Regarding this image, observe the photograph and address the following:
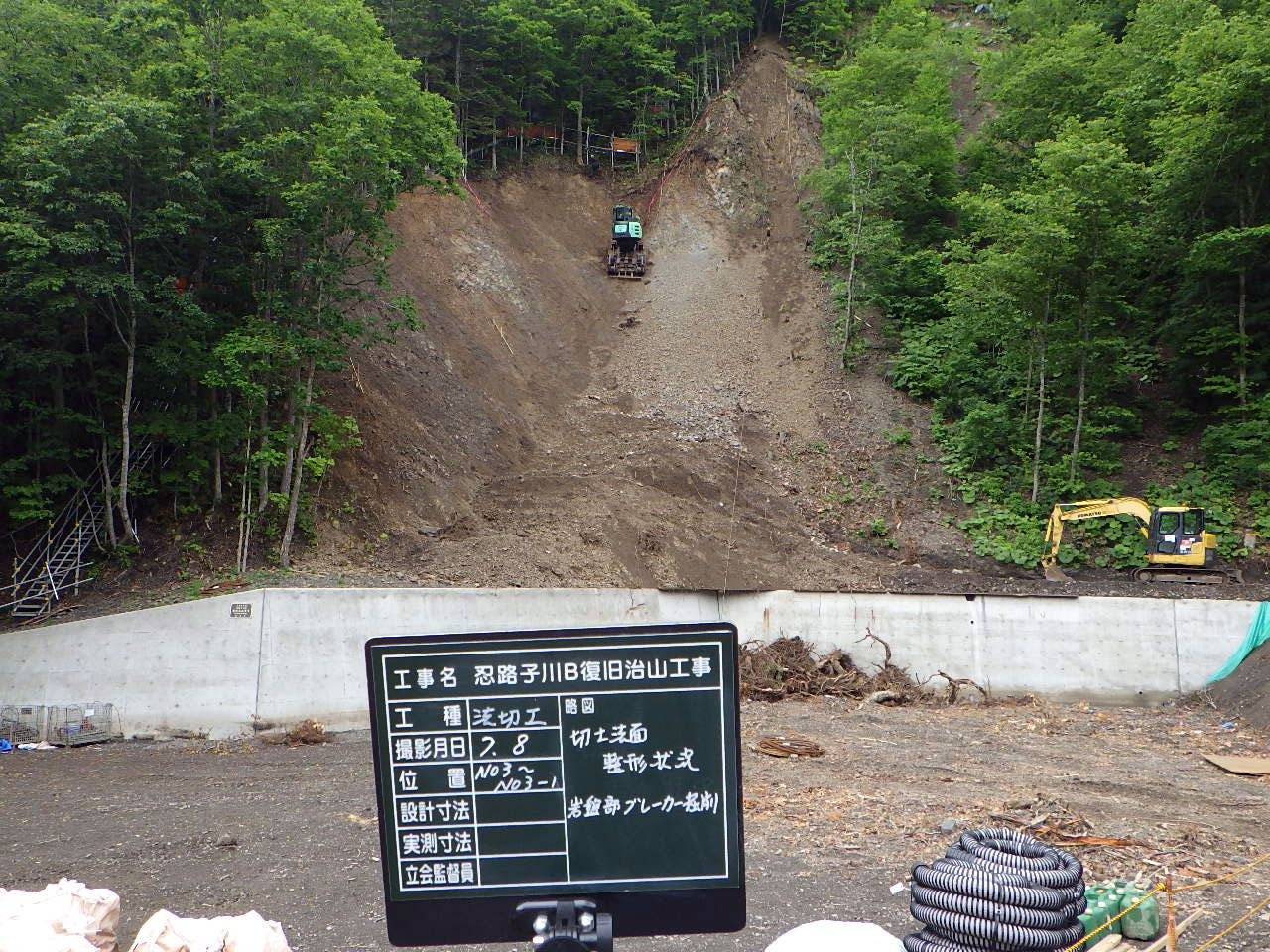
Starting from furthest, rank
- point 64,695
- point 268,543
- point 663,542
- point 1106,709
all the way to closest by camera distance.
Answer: point 663,542
point 268,543
point 1106,709
point 64,695

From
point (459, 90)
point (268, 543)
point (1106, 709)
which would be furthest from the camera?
point (459, 90)

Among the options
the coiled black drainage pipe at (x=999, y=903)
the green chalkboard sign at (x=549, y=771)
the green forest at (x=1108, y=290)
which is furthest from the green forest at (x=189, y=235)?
the coiled black drainage pipe at (x=999, y=903)

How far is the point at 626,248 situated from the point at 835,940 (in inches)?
1301

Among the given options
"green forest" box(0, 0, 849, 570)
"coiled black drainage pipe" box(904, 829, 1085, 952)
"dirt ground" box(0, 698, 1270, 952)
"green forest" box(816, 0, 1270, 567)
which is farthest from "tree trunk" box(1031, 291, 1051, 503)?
"coiled black drainage pipe" box(904, 829, 1085, 952)

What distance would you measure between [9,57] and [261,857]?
13.8 metres

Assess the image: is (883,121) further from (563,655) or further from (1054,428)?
(563,655)

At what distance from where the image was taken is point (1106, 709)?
15.0 metres

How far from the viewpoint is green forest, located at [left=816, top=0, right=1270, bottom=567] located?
734 inches

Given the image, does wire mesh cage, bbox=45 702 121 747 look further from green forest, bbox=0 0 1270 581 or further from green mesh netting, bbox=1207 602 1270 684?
green mesh netting, bbox=1207 602 1270 684

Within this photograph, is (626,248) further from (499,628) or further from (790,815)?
(790,815)

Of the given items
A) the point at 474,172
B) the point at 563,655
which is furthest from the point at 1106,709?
the point at 474,172

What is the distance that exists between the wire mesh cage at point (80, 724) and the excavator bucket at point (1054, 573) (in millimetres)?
16774

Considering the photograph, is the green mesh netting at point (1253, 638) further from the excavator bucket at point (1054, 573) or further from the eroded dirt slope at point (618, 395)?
the eroded dirt slope at point (618, 395)

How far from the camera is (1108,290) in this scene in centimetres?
1947
